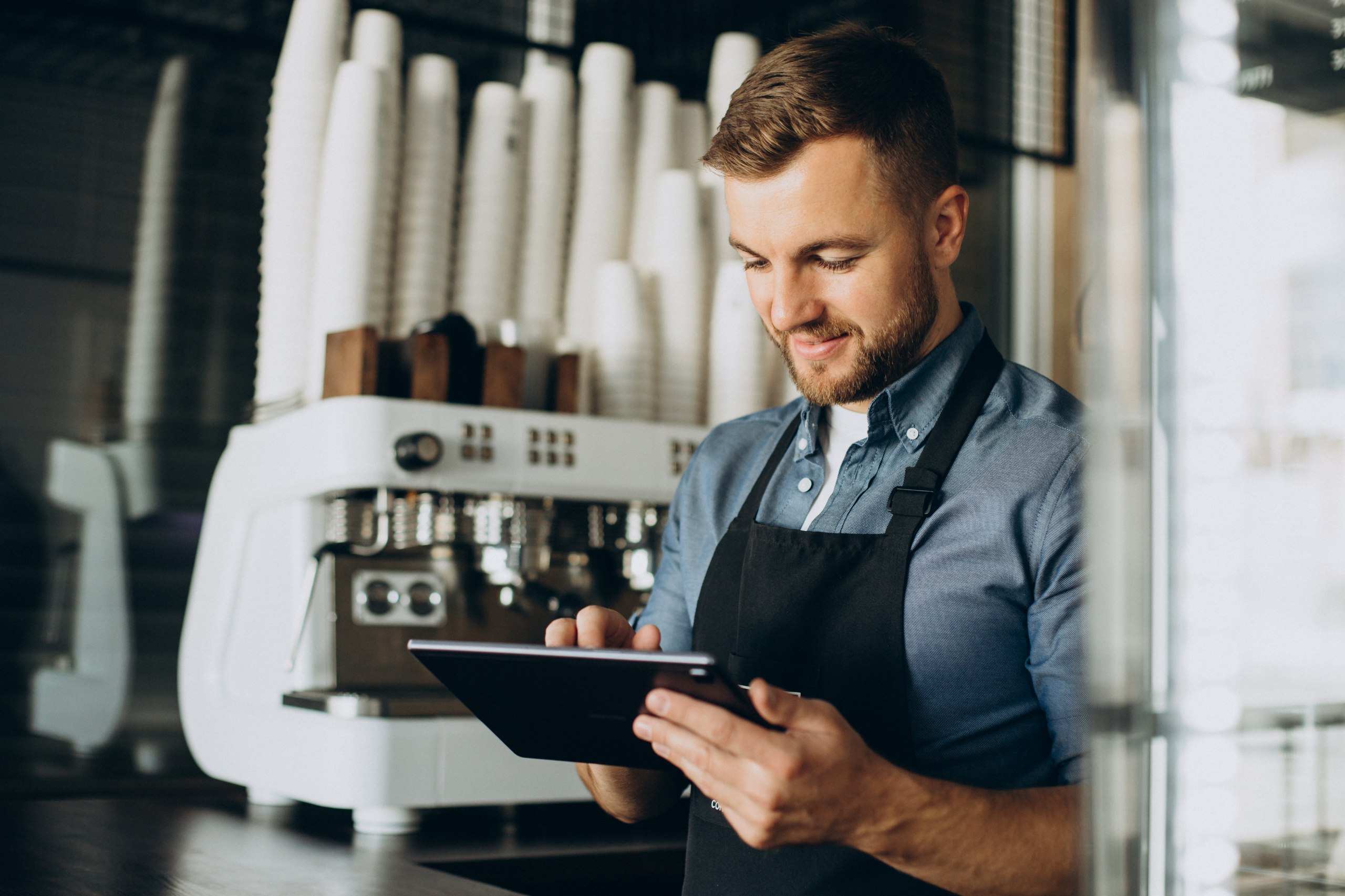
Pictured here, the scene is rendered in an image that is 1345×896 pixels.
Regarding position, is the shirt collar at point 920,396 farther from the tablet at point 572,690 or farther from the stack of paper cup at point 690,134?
the stack of paper cup at point 690,134

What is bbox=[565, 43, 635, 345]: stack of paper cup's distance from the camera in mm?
1999

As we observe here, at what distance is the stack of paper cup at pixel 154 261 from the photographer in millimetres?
2162

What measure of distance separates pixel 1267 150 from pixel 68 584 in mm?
2008

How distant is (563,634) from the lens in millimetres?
1066

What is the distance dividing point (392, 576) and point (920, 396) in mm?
835

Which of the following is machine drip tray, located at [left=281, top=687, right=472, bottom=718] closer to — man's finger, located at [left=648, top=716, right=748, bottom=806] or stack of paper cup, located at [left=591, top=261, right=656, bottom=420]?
stack of paper cup, located at [left=591, top=261, right=656, bottom=420]

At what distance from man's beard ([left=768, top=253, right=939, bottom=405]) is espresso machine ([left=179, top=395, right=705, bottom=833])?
25.2 inches

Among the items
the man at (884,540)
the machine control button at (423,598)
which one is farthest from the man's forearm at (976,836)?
the machine control button at (423,598)

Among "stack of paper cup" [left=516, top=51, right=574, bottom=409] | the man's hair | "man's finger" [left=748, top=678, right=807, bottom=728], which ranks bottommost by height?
"man's finger" [left=748, top=678, right=807, bottom=728]

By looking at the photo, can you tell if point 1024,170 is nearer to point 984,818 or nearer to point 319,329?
point 319,329

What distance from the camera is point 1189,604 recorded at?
524 millimetres

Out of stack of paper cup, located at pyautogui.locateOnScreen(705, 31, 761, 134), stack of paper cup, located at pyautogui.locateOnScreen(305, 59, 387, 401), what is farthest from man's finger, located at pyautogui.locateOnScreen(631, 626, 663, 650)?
stack of paper cup, located at pyautogui.locateOnScreen(705, 31, 761, 134)

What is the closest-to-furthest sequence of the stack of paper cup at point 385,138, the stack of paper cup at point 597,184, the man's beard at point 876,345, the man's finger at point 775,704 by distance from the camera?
the man's finger at point 775,704
the man's beard at point 876,345
the stack of paper cup at point 385,138
the stack of paper cup at point 597,184

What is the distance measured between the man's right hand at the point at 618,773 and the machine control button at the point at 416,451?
1.63 ft
